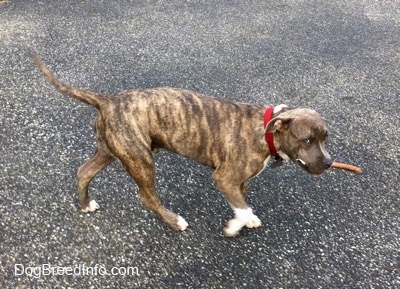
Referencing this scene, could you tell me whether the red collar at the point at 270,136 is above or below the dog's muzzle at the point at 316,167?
above

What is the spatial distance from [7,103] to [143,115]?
95.2 inches

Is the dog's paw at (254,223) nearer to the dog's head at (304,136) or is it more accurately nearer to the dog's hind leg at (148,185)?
the dog's hind leg at (148,185)

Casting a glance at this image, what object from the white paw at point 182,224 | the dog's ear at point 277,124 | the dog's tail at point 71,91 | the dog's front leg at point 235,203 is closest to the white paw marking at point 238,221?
the dog's front leg at point 235,203

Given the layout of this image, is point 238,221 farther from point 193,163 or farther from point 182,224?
point 193,163

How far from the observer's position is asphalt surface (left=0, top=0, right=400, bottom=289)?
3.30m

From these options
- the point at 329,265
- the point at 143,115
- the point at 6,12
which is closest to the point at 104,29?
the point at 6,12

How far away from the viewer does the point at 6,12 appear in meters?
6.49

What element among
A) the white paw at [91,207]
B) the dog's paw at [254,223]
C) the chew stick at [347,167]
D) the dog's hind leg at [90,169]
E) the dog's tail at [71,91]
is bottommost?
the dog's paw at [254,223]

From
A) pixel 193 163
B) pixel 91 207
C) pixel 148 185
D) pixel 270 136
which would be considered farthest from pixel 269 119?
pixel 91 207

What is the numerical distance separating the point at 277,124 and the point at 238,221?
3.00 feet

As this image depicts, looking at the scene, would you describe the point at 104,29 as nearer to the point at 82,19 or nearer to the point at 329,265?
the point at 82,19

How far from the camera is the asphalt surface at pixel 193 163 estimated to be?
3305 millimetres

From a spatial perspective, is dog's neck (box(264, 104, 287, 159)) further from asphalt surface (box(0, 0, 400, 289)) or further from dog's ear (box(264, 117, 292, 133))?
asphalt surface (box(0, 0, 400, 289))

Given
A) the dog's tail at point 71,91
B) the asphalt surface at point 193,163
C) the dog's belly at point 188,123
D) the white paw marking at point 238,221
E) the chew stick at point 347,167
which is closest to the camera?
the dog's tail at point 71,91
